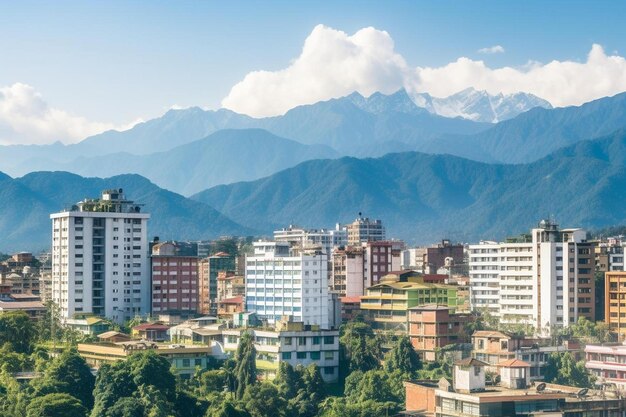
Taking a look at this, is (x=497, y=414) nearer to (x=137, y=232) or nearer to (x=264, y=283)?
(x=264, y=283)

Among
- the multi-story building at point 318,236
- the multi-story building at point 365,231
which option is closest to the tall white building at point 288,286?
the multi-story building at point 318,236

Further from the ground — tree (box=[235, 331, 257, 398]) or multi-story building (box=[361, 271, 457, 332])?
multi-story building (box=[361, 271, 457, 332])

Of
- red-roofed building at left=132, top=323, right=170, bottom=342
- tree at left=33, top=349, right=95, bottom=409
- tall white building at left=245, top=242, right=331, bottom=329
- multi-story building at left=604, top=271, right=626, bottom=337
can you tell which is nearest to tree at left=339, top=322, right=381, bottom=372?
tall white building at left=245, top=242, right=331, bottom=329

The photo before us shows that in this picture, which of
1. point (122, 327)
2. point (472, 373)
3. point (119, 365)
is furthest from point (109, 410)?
point (122, 327)

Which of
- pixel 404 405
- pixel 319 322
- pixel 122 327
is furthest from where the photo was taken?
pixel 122 327

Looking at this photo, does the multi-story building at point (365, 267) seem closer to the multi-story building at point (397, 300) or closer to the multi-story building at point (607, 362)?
the multi-story building at point (397, 300)

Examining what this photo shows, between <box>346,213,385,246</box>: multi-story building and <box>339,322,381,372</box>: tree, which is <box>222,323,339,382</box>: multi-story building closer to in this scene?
<box>339,322,381,372</box>: tree

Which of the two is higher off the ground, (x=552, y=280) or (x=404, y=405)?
(x=552, y=280)
